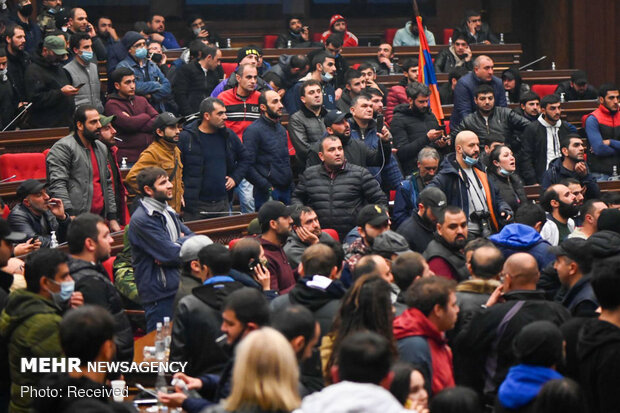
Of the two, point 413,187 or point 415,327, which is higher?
point 415,327

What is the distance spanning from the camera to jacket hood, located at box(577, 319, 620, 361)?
4.34 meters

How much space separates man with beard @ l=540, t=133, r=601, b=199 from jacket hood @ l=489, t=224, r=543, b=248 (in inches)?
113

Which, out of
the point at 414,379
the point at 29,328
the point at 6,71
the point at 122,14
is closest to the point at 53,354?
the point at 29,328

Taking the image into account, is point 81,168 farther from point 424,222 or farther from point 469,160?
point 469,160

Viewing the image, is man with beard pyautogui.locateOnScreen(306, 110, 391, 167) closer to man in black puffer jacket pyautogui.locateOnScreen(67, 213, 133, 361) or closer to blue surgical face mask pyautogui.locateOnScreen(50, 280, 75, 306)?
man in black puffer jacket pyautogui.locateOnScreen(67, 213, 133, 361)

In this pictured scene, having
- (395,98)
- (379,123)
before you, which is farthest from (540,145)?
(379,123)

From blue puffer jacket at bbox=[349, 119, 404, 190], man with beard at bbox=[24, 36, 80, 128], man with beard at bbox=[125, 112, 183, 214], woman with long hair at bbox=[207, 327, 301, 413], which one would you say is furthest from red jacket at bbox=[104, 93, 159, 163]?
woman with long hair at bbox=[207, 327, 301, 413]

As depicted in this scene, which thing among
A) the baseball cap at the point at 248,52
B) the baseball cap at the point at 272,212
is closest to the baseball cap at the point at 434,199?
the baseball cap at the point at 272,212

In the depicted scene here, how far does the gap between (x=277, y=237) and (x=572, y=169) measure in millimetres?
3805

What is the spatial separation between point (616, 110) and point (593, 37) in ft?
14.6

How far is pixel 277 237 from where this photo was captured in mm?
6820

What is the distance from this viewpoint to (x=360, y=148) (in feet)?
29.0

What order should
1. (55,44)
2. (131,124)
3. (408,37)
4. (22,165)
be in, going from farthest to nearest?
1. (408,37)
2. (55,44)
3. (131,124)
4. (22,165)

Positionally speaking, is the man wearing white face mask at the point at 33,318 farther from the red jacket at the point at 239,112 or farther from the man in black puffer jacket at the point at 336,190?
the red jacket at the point at 239,112
